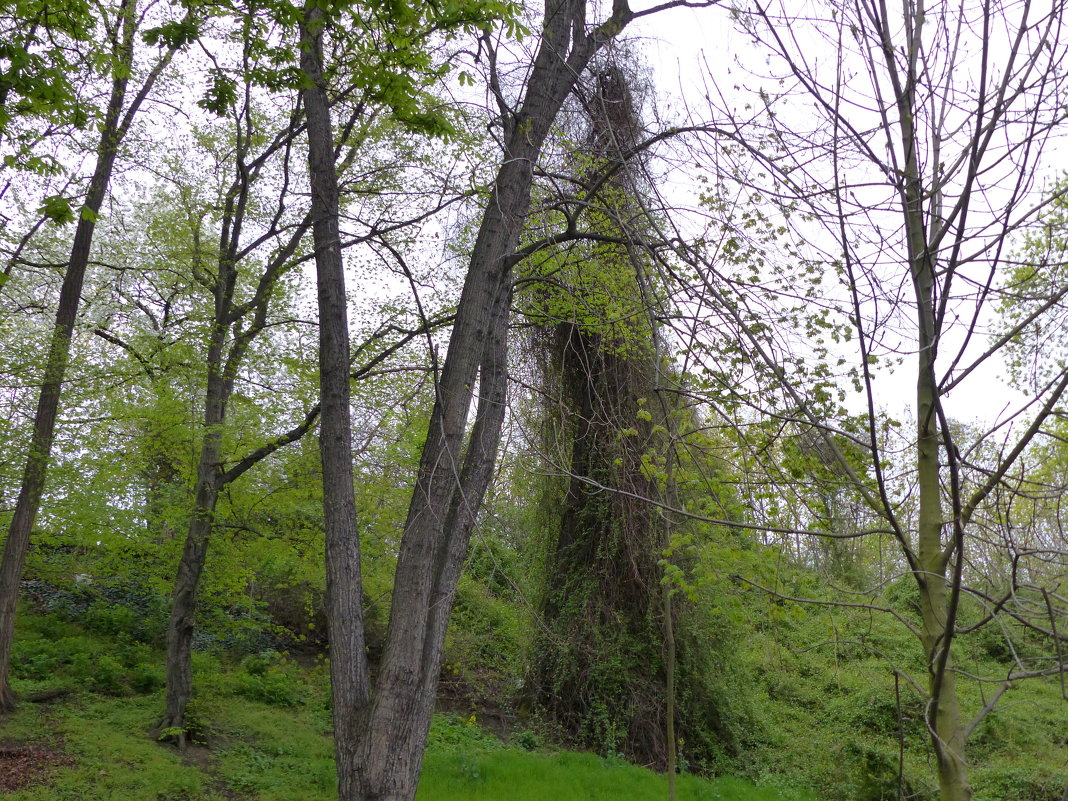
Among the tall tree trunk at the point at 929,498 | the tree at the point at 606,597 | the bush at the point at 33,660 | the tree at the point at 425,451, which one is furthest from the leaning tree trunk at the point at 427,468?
the bush at the point at 33,660

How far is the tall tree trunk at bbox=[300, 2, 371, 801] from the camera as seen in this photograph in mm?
3703

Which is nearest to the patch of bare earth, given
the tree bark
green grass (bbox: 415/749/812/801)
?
green grass (bbox: 415/749/812/801)

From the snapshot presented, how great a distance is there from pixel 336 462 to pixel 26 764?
5.45m

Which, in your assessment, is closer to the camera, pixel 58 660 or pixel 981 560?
pixel 981 560

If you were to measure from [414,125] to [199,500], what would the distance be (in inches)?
227

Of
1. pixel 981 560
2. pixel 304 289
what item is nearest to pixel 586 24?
pixel 981 560

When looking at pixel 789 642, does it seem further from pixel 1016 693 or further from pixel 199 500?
pixel 199 500

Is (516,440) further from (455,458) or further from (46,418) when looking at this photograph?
(46,418)

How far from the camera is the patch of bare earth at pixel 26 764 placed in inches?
253

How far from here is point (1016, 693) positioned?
11484 mm

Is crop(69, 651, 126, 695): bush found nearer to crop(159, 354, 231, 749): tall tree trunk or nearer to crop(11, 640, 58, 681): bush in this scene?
crop(11, 640, 58, 681): bush

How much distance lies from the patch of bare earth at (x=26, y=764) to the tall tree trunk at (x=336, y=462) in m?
4.65

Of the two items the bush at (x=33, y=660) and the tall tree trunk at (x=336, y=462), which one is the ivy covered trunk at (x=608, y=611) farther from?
the bush at (x=33, y=660)

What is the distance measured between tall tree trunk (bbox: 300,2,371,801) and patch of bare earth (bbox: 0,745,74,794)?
465 cm
